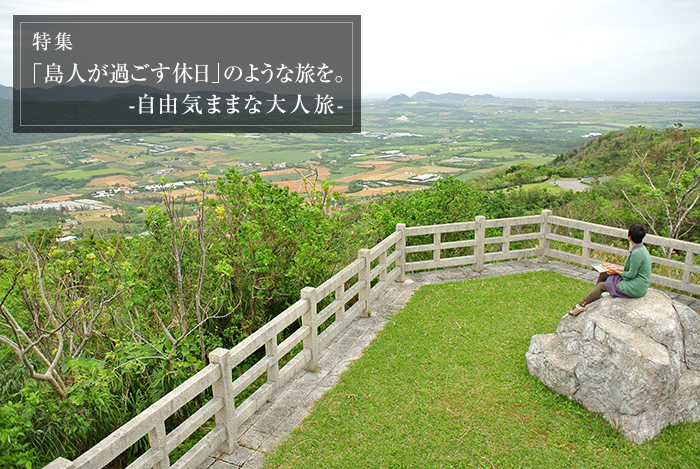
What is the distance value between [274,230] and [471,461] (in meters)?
4.13

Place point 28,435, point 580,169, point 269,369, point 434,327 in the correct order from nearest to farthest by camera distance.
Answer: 1. point 28,435
2. point 269,369
3. point 434,327
4. point 580,169

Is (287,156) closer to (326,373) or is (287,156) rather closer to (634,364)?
(326,373)

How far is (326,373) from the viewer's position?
6.05m

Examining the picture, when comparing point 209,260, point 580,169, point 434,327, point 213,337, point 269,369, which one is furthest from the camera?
point 580,169

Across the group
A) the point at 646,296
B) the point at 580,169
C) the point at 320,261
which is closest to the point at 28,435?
the point at 320,261

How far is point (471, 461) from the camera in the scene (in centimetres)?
447

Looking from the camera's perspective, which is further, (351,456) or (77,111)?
(77,111)

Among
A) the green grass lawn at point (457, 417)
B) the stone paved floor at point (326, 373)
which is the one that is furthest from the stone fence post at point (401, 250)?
the green grass lawn at point (457, 417)

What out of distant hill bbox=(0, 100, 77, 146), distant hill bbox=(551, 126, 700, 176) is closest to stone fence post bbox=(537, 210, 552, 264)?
distant hill bbox=(551, 126, 700, 176)

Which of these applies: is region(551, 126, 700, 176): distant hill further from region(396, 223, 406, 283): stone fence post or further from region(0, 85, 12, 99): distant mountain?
region(0, 85, 12, 99): distant mountain

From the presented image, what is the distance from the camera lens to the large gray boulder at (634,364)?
4.72 m

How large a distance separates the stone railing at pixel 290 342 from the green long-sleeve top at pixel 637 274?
3.41 meters

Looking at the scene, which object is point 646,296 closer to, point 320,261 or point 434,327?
point 434,327

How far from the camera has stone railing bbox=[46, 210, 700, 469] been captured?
377 centimetres
